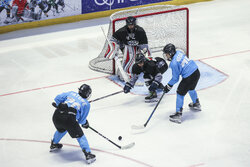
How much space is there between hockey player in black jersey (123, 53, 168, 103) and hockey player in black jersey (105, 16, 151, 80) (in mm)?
623

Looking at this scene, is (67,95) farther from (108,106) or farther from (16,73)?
(16,73)

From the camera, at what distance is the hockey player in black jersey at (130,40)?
977cm

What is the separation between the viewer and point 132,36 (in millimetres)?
9805

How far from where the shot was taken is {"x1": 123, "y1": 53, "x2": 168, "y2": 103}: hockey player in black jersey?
9.16 m

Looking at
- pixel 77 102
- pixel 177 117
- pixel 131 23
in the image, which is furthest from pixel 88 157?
pixel 131 23

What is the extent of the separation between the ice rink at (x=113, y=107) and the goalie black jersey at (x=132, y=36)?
0.90m

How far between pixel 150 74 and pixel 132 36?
85 centimetres

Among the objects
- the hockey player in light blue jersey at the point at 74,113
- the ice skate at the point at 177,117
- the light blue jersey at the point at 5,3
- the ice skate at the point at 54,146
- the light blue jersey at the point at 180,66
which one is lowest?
the ice skate at the point at 54,146

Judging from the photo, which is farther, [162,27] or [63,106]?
[162,27]

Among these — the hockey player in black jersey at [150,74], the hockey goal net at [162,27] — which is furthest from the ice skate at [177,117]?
the hockey goal net at [162,27]

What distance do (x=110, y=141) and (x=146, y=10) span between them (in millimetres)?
4972

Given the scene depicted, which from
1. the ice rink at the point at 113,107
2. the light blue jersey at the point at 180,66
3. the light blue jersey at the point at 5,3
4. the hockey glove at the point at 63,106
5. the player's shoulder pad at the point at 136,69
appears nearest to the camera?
the hockey glove at the point at 63,106

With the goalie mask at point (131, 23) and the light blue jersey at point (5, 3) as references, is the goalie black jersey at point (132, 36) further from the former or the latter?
the light blue jersey at point (5, 3)

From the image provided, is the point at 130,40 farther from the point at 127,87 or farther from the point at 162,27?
the point at 162,27
